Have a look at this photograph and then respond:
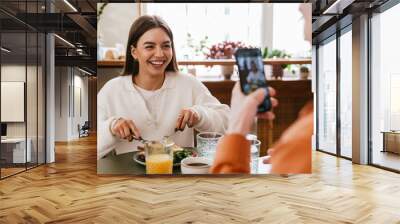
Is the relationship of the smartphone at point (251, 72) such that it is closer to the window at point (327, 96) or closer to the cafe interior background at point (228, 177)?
the cafe interior background at point (228, 177)

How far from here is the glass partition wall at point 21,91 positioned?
5730mm

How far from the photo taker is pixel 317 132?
9.52 meters


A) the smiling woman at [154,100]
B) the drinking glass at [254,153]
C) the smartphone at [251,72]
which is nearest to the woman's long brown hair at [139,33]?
the smiling woman at [154,100]

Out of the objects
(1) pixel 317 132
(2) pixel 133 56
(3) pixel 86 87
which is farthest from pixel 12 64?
(3) pixel 86 87

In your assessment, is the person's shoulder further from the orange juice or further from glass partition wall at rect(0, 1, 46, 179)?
glass partition wall at rect(0, 1, 46, 179)

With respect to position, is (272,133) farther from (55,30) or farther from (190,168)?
(55,30)

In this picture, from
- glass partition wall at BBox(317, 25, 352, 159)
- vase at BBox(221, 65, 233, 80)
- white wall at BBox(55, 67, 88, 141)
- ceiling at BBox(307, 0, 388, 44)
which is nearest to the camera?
vase at BBox(221, 65, 233, 80)

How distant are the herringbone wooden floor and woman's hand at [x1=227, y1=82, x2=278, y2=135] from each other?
823 millimetres

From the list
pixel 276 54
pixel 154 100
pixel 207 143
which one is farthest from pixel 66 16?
pixel 276 54

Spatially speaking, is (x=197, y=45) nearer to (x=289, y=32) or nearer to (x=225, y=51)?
(x=225, y=51)

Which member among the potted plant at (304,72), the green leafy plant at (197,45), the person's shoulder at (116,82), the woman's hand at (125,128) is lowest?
the woman's hand at (125,128)

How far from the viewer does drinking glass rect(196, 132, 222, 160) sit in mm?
3947

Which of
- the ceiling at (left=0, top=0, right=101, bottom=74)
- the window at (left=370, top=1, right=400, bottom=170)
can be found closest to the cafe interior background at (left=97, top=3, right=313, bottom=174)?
the ceiling at (left=0, top=0, right=101, bottom=74)

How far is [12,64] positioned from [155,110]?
3087 mm
